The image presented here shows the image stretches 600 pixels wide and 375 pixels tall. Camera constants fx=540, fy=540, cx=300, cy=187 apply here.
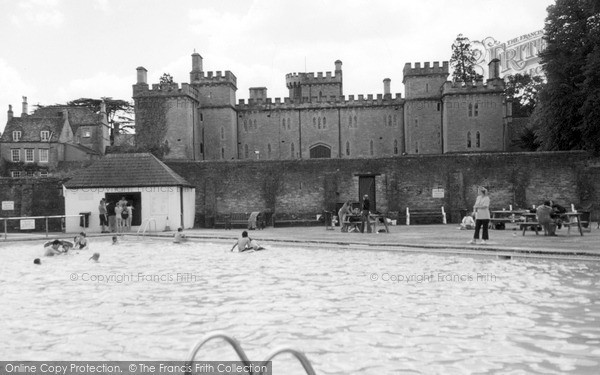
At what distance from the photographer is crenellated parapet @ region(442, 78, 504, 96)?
47219 millimetres

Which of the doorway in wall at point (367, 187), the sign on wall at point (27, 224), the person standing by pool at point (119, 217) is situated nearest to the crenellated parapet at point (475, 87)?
the doorway in wall at point (367, 187)

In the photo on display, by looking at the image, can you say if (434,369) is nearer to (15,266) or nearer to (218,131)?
(15,266)

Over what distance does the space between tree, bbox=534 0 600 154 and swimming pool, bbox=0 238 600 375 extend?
25.0 metres

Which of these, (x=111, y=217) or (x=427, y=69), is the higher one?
(x=427, y=69)

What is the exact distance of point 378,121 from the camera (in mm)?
52719

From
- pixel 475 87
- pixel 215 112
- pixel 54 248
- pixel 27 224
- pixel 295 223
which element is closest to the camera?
pixel 54 248

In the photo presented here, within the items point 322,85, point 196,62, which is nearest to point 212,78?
point 196,62

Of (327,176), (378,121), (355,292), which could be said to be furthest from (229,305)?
(378,121)

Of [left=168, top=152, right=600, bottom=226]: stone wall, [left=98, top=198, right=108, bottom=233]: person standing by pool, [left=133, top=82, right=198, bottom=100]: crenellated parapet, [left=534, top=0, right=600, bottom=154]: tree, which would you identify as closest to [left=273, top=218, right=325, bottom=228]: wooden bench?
[left=168, top=152, right=600, bottom=226]: stone wall

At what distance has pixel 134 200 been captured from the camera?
1169 inches

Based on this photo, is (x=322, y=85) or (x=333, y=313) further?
(x=322, y=85)

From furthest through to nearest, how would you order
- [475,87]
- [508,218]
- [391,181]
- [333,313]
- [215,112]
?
[215,112] → [475,87] → [391,181] → [508,218] → [333,313]

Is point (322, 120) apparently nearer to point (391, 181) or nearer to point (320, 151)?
point (320, 151)

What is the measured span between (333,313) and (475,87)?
4357 cm
